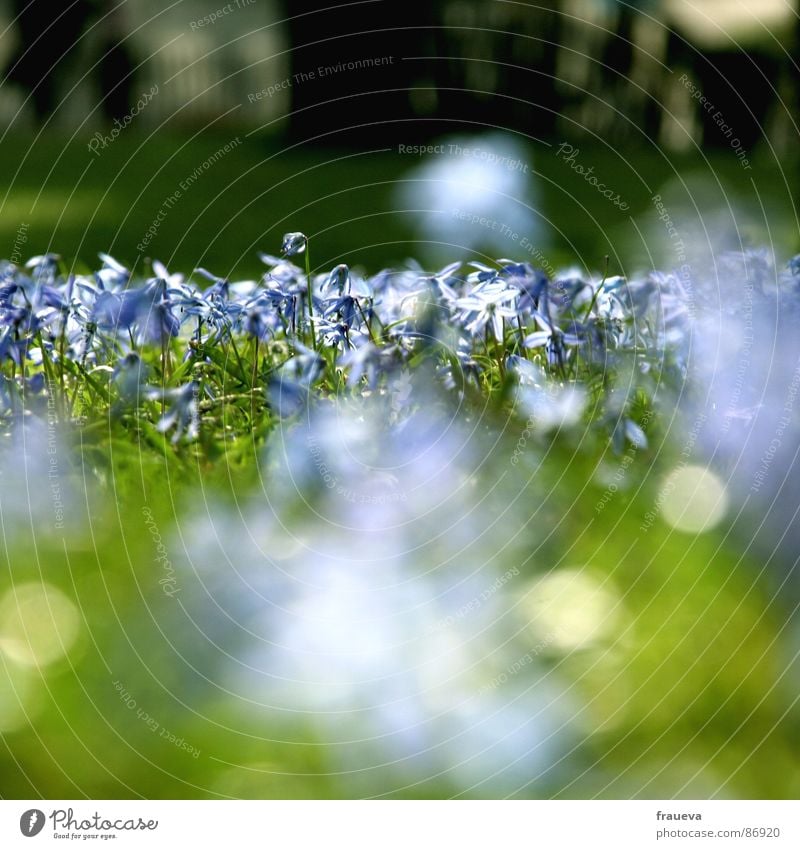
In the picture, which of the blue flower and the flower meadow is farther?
the blue flower

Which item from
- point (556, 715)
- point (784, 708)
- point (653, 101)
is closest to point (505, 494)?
point (556, 715)

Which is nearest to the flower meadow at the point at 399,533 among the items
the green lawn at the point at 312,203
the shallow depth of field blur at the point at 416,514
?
the shallow depth of field blur at the point at 416,514

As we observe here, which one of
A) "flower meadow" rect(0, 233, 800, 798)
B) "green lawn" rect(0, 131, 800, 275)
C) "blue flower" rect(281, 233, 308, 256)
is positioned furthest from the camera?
"green lawn" rect(0, 131, 800, 275)

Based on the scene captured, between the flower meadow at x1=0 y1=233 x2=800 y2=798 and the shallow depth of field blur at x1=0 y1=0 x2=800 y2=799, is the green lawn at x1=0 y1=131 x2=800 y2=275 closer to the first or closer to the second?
the shallow depth of field blur at x1=0 y1=0 x2=800 y2=799

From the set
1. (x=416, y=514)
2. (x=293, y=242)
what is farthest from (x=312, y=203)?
(x=416, y=514)

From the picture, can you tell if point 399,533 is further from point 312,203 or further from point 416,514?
point 312,203

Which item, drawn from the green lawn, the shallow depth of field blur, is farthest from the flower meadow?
the green lawn

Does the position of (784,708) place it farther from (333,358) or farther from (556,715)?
(333,358)

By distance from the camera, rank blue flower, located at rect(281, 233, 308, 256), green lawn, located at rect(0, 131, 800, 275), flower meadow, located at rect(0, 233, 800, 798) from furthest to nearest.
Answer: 1. green lawn, located at rect(0, 131, 800, 275)
2. blue flower, located at rect(281, 233, 308, 256)
3. flower meadow, located at rect(0, 233, 800, 798)
